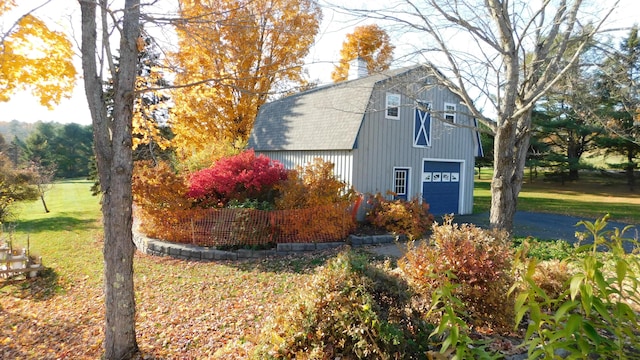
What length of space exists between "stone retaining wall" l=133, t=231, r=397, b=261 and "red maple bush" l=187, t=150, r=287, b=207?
1629 millimetres

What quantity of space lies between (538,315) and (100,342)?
5.56 m

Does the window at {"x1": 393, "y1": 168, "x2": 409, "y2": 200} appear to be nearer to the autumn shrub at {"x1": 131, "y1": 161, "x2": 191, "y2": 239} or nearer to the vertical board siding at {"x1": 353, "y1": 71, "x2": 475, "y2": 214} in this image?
the vertical board siding at {"x1": 353, "y1": 71, "x2": 475, "y2": 214}

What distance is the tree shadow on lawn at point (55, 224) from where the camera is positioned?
1548cm

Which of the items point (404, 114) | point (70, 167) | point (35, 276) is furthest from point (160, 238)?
point (70, 167)

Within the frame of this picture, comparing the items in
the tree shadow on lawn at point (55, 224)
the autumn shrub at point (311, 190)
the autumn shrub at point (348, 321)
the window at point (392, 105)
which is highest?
the window at point (392, 105)

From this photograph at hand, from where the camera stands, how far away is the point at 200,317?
5656 millimetres

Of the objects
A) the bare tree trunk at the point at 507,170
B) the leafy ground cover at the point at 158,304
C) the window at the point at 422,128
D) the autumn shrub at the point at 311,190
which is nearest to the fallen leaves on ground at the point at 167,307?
the leafy ground cover at the point at 158,304

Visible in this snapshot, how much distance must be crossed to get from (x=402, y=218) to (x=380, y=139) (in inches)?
131

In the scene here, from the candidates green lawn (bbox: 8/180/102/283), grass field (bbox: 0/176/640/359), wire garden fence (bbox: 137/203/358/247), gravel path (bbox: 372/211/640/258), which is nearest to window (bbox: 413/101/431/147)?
gravel path (bbox: 372/211/640/258)

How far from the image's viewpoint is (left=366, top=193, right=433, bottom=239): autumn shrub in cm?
1130

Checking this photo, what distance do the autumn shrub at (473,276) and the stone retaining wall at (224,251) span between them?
512 cm

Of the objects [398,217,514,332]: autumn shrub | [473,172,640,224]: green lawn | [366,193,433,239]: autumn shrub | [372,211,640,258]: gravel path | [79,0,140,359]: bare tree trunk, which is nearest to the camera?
[398,217,514,332]: autumn shrub

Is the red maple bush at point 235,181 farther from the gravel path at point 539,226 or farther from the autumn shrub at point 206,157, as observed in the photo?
the gravel path at point 539,226

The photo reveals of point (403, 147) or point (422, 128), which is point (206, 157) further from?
point (422, 128)
